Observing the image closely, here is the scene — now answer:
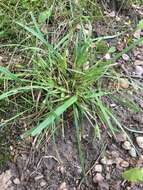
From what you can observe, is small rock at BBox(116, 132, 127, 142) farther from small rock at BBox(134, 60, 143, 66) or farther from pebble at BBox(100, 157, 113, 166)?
small rock at BBox(134, 60, 143, 66)

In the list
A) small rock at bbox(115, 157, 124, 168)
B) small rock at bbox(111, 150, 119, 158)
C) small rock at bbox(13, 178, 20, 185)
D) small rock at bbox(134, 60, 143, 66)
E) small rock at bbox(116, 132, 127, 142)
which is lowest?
small rock at bbox(13, 178, 20, 185)

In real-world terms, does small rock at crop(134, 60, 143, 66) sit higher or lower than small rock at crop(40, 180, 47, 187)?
higher

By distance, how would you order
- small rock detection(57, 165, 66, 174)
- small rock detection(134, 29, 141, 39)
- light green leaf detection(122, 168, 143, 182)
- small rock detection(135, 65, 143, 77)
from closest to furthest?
1. light green leaf detection(122, 168, 143, 182)
2. small rock detection(57, 165, 66, 174)
3. small rock detection(135, 65, 143, 77)
4. small rock detection(134, 29, 141, 39)

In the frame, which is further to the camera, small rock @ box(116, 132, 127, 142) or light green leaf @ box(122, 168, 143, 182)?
small rock @ box(116, 132, 127, 142)

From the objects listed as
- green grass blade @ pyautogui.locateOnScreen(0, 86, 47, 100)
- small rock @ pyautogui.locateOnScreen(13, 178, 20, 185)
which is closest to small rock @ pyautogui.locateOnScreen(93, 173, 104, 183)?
small rock @ pyautogui.locateOnScreen(13, 178, 20, 185)

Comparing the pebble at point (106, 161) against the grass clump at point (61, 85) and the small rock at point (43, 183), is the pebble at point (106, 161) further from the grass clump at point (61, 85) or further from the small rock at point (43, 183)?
the small rock at point (43, 183)

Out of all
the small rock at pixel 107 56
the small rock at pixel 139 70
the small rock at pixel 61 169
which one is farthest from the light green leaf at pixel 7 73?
the small rock at pixel 139 70

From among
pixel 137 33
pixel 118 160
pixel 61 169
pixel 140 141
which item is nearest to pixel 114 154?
pixel 118 160
